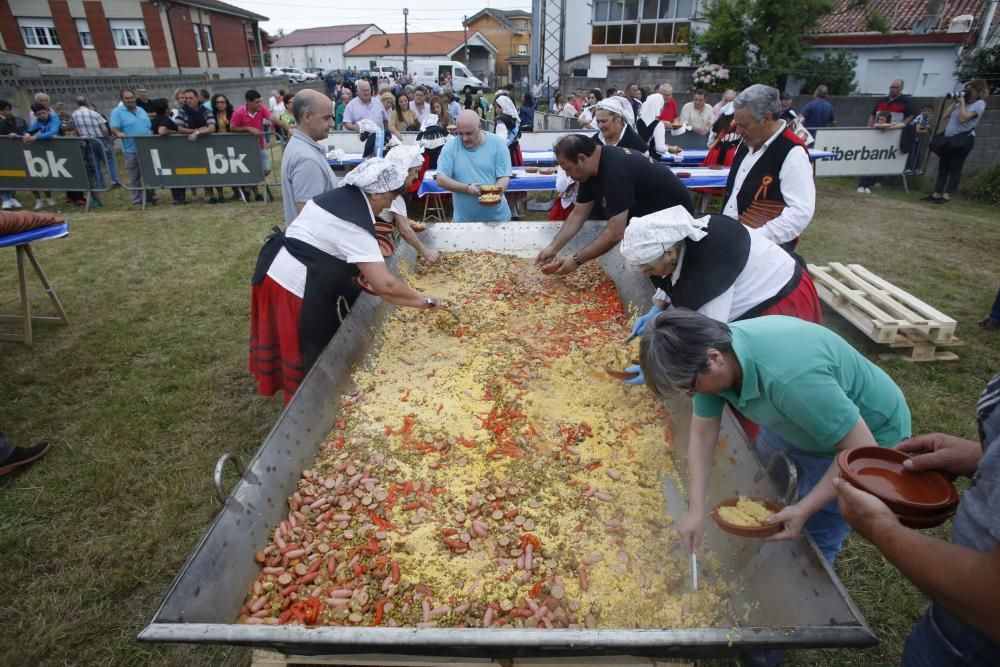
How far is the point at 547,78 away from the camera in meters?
27.3

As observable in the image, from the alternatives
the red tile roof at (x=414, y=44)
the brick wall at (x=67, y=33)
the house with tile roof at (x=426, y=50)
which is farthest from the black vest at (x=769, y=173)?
the red tile roof at (x=414, y=44)

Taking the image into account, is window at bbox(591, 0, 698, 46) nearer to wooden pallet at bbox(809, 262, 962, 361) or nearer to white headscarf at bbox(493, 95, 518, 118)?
white headscarf at bbox(493, 95, 518, 118)

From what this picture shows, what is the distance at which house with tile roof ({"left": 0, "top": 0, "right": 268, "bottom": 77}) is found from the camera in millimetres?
28219

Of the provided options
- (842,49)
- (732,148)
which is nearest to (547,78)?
(842,49)

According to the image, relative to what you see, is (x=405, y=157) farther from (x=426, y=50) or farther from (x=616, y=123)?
(x=426, y=50)

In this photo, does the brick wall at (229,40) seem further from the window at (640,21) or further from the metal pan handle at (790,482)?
the metal pan handle at (790,482)

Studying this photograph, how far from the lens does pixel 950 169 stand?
10.0 metres

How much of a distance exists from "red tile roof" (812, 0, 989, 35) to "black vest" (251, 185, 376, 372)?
22081mm

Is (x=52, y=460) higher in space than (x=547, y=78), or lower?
lower

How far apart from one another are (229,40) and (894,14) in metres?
37.3

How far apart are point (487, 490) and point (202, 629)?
1176 mm

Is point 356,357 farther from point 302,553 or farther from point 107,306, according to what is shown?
point 107,306

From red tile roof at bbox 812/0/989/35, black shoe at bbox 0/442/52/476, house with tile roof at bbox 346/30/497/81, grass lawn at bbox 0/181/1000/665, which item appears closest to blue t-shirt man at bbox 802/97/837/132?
grass lawn at bbox 0/181/1000/665

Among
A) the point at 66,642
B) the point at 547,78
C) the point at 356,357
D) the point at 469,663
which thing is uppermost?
the point at 547,78
